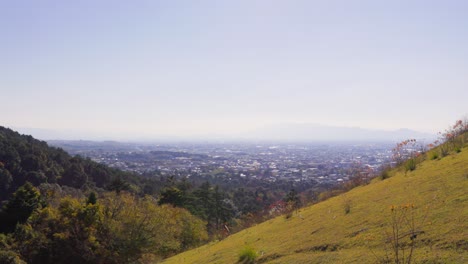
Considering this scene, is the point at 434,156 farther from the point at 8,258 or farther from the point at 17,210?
the point at 17,210

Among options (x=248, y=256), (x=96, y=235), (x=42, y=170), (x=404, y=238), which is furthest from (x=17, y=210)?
(x=42, y=170)

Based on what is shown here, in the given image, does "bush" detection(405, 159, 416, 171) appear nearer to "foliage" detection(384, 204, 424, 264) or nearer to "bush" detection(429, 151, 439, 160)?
"bush" detection(429, 151, 439, 160)

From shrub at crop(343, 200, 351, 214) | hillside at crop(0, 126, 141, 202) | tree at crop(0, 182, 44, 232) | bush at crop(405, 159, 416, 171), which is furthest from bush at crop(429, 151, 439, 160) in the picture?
hillside at crop(0, 126, 141, 202)

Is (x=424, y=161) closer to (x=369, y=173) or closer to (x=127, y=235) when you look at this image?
(x=369, y=173)

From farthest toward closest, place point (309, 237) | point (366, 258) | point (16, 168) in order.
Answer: point (16, 168), point (309, 237), point (366, 258)

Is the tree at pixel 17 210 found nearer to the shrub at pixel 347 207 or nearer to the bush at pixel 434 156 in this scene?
the shrub at pixel 347 207

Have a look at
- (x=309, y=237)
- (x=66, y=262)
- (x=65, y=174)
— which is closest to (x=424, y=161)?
(x=309, y=237)
